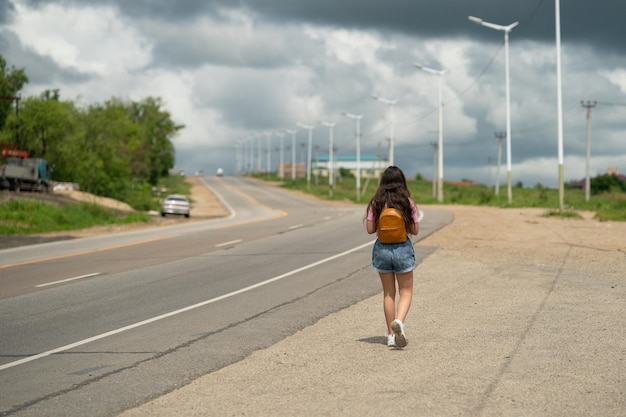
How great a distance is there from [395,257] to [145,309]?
188 inches

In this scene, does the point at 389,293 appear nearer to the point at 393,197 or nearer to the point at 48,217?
the point at 393,197

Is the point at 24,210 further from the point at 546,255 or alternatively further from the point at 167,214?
the point at 546,255

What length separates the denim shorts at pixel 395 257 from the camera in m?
9.63

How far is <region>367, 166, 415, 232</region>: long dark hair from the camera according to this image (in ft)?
31.6

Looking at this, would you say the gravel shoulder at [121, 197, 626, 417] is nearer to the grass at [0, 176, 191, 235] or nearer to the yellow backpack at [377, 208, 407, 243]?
the yellow backpack at [377, 208, 407, 243]

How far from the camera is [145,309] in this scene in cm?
1305

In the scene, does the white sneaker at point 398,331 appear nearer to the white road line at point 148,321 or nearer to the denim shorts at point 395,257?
the denim shorts at point 395,257

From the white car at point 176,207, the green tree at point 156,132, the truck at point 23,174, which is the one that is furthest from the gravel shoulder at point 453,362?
the green tree at point 156,132

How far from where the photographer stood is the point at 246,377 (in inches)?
321

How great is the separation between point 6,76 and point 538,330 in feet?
234

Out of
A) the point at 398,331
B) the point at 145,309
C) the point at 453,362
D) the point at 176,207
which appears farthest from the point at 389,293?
the point at 176,207

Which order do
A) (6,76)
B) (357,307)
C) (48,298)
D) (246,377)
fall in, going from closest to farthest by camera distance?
1. (246,377)
2. (357,307)
3. (48,298)
4. (6,76)

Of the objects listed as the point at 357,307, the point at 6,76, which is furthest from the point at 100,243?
the point at 6,76

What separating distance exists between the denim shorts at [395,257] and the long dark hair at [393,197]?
224 mm
